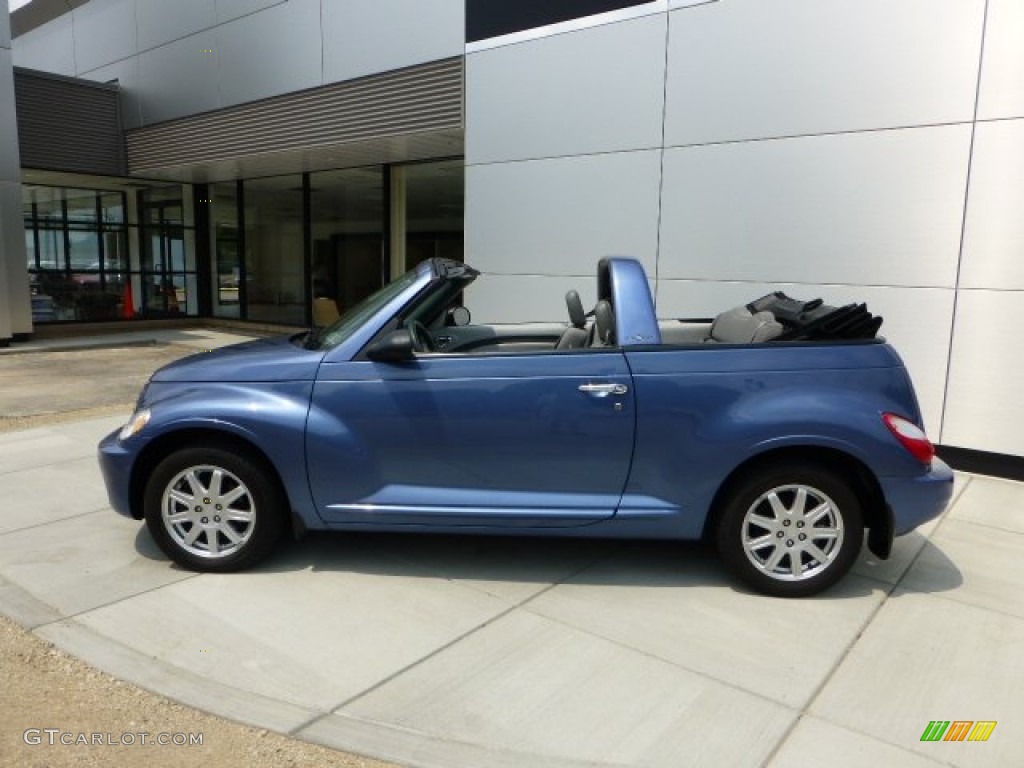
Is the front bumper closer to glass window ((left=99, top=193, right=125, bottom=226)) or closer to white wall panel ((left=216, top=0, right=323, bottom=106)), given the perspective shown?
white wall panel ((left=216, top=0, right=323, bottom=106))

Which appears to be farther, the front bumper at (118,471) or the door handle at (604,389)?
the front bumper at (118,471)

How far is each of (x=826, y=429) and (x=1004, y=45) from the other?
14.4 feet

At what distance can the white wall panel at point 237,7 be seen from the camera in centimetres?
1258

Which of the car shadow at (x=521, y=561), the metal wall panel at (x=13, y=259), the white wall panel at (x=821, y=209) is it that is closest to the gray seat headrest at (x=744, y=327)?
the car shadow at (x=521, y=561)

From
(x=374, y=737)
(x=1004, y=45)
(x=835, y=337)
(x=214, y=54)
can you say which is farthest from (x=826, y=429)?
(x=214, y=54)

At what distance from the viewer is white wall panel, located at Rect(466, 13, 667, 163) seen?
8016 mm

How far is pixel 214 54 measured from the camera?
45.5 feet

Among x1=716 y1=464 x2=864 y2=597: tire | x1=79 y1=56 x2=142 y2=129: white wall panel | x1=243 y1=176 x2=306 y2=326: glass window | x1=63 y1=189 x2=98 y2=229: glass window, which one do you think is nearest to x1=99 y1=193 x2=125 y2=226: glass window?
x1=63 y1=189 x2=98 y2=229: glass window

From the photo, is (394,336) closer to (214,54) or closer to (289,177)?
(214,54)

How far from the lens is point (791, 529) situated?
3789mm

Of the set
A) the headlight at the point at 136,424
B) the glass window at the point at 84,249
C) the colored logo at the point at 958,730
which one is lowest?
the colored logo at the point at 958,730

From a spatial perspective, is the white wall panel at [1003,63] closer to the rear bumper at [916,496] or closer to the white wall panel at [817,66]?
the white wall panel at [817,66]

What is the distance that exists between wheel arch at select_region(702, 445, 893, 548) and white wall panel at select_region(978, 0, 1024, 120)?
3.99m
